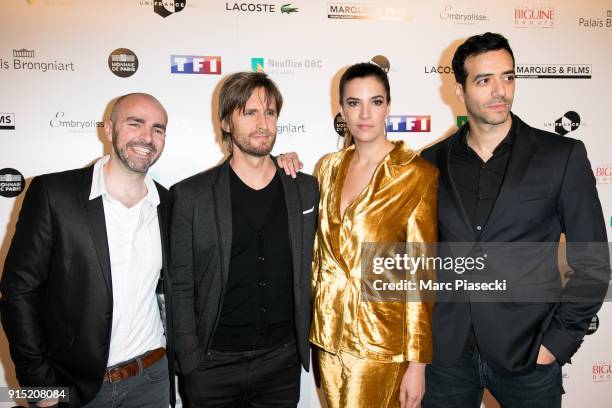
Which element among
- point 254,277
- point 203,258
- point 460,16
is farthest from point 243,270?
point 460,16

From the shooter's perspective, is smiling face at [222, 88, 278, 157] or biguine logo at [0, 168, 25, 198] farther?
biguine logo at [0, 168, 25, 198]

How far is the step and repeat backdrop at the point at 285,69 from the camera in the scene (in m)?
3.38

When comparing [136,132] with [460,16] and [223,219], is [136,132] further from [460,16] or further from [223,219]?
[460,16]

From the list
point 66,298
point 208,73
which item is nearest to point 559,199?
point 66,298

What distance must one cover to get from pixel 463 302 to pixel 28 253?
205 centimetres

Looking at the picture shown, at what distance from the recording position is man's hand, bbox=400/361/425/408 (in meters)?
2.03

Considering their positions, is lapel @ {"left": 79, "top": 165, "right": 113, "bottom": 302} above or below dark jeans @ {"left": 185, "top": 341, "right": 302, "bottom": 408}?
above

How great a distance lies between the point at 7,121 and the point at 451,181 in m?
3.36

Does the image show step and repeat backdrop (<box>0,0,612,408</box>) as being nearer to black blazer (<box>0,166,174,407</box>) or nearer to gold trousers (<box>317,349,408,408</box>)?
black blazer (<box>0,166,174,407</box>)

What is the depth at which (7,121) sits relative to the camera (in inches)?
132

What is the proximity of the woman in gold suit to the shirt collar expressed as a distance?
0.91 metres

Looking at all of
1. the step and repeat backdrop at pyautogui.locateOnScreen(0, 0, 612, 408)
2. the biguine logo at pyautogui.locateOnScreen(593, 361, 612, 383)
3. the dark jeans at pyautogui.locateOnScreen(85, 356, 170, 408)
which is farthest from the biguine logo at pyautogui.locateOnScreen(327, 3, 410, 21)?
the biguine logo at pyautogui.locateOnScreen(593, 361, 612, 383)

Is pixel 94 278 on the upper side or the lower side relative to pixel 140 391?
upper

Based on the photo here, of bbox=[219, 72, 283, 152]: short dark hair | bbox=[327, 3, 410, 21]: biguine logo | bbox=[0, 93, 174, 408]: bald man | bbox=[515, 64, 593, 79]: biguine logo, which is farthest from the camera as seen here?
bbox=[515, 64, 593, 79]: biguine logo
